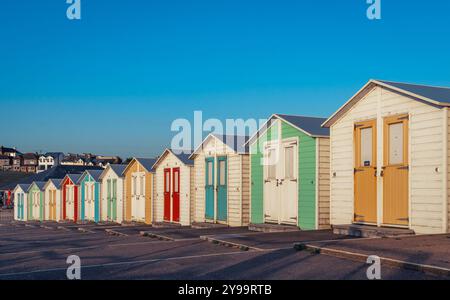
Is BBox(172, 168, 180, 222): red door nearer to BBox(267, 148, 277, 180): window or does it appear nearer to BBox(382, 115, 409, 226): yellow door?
BBox(267, 148, 277, 180): window

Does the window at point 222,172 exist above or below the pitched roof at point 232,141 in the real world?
below

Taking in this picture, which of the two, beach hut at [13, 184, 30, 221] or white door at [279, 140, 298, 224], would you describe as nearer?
white door at [279, 140, 298, 224]

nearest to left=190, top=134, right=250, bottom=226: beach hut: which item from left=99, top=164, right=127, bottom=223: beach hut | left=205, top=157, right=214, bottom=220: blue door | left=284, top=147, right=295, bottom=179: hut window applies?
left=205, top=157, right=214, bottom=220: blue door

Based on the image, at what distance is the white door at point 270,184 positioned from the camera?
61.3ft

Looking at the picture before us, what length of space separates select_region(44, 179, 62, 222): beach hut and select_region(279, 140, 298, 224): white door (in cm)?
2734

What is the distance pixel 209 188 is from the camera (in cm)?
2275

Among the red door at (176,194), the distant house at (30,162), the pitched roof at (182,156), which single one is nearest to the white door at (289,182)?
the pitched roof at (182,156)

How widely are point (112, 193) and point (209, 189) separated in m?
11.6

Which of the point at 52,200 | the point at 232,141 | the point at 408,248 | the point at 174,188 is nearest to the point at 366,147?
the point at 408,248

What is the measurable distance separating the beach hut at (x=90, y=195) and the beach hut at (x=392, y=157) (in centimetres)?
2180

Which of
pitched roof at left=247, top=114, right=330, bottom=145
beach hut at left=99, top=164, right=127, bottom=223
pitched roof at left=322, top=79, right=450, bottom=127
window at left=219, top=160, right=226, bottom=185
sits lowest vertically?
beach hut at left=99, top=164, right=127, bottom=223

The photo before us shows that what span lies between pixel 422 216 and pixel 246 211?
8.45 m

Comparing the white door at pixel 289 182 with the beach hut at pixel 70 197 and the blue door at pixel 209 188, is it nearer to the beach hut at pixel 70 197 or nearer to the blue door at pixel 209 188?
the blue door at pixel 209 188

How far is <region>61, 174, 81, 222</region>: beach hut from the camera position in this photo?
38562 mm
